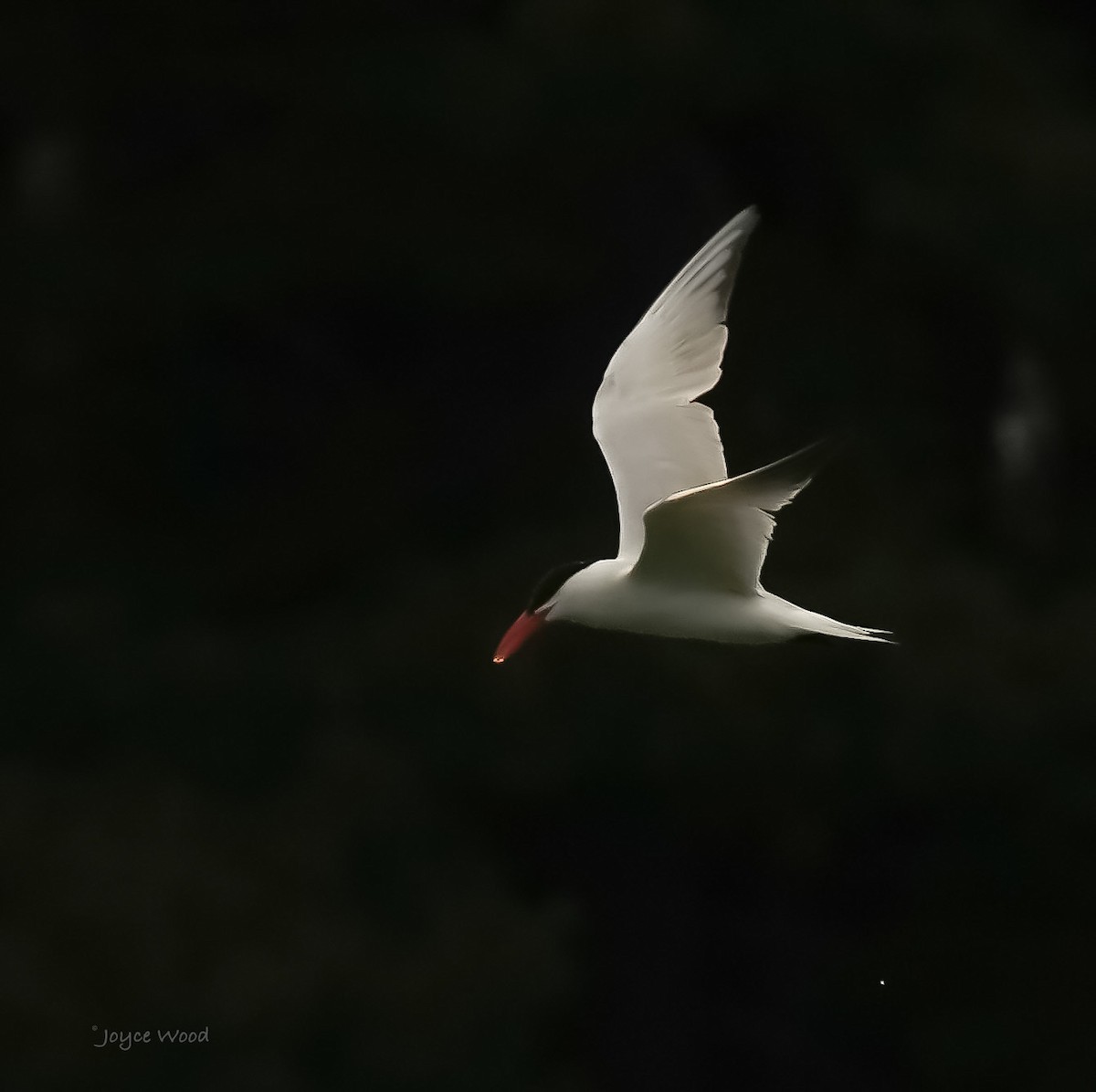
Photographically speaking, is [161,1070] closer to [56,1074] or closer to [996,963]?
[56,1074]

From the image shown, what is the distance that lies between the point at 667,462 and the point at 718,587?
806 mm

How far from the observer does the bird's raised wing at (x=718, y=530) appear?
4.96m

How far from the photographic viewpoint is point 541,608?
19.5 ft

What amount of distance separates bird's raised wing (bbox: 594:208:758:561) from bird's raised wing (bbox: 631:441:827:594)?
2.62 feet

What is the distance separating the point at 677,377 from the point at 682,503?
1.47 m

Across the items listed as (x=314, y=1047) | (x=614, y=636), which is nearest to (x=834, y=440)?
(x=614, y=636)

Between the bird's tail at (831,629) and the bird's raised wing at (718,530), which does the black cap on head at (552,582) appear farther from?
the bird's tail at (831,629)

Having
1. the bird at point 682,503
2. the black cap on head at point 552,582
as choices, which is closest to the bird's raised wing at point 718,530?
the bird at point 682,503

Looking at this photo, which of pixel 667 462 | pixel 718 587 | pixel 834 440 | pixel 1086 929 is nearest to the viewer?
pixel 834 440

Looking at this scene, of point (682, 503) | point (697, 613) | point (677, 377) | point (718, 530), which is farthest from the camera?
point (677, 377)

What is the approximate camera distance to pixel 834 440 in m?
4.50

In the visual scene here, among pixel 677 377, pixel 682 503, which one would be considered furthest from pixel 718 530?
pixel 677 377

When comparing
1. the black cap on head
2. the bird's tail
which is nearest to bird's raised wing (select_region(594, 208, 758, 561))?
the black cap on head

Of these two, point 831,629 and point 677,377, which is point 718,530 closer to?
point 831,629
